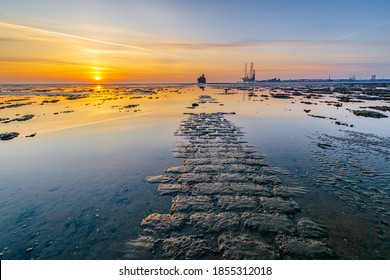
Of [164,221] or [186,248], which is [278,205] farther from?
[164,221]

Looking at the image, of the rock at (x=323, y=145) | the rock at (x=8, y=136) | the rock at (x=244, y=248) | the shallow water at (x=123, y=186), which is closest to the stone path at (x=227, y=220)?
the rock at (x=244, y=248)

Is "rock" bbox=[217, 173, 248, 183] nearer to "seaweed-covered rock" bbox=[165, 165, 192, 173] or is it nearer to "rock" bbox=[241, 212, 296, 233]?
"seaweed-covered rock" bbox=[165, 165, 192, 173]

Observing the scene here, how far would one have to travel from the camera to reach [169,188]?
9.55 m

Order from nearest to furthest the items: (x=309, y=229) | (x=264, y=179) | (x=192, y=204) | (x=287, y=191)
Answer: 1. (x=309, y=229)
2. (x=192, y=204)
3. (x=287, y=191)
4. (x=264, y=179)

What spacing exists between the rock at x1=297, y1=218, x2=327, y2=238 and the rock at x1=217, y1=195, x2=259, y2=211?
1.58m

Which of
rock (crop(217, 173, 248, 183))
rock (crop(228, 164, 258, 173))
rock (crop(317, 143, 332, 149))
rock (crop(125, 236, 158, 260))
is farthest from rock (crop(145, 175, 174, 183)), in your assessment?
rock (crop(317, 143, 332, 149))

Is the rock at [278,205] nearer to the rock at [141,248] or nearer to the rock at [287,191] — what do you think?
the rock at [287,191]

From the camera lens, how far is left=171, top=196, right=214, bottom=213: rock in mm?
8023

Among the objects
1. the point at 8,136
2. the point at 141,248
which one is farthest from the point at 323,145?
the point at 8,136

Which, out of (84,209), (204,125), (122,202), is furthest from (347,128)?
(84,209)

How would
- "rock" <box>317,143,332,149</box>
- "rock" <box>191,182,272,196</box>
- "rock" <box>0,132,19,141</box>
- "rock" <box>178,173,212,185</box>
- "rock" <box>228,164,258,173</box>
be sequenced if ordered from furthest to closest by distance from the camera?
"rock" <box>0,132,19,141</box>, "rock" <box>317,143,332,149</box>, "rock" <box>228,164,258,173</box>, "rock" <box>178,173,212,185</box>, "rock" <box>191,182,272,196</box>

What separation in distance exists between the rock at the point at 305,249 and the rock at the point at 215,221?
160 cm

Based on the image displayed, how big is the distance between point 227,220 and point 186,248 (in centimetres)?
183
